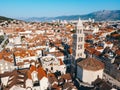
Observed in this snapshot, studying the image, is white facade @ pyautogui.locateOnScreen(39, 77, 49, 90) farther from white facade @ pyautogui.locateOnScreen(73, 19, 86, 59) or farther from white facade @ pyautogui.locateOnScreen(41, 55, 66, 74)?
white facade @ pyautogui.locateOnScreen(73, 19, 86, 59)

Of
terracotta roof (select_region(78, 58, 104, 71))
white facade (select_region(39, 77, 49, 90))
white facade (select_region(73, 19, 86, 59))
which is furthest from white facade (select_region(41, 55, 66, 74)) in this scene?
terracotta roof (select_region(78, 58, 104, 71))

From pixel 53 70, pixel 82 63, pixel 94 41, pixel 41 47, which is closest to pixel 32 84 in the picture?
pixel 53 70

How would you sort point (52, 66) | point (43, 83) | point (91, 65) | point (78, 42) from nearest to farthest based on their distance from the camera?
1. point (91, 65)
2. point (43, 83)
3. point (78, 42)
4. point (52, 66)

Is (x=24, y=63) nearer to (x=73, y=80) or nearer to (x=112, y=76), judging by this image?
(x=73, y=80)

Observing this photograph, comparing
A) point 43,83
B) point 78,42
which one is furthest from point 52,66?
point 78,42

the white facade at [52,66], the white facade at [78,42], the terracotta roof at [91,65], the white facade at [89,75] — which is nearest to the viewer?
the terracotta roof at [91,65]

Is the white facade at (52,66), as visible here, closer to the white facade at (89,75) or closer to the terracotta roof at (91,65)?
the white facade at (89,75)

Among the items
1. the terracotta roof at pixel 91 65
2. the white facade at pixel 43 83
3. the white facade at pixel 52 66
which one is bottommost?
the white facade at pixel 43 83

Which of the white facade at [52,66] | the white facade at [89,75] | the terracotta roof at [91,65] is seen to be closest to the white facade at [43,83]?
the white facade at [52,66]

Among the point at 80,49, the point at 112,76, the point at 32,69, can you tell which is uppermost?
the point at 80,49

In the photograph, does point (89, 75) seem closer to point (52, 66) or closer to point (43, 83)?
point (43, 83)

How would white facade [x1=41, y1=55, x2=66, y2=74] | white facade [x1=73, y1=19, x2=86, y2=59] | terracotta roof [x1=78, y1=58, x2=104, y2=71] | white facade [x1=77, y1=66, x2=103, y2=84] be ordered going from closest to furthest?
terracotta roof [x1=78, y1=58, x2=104, y2=71]
white facade [x1=77, y1=66, x2=103, y2=84]
white facade [x1=73, y1=19, x2=86, y2=59]
white facade [x1=41, y1=55, x2=66, y2=74]
